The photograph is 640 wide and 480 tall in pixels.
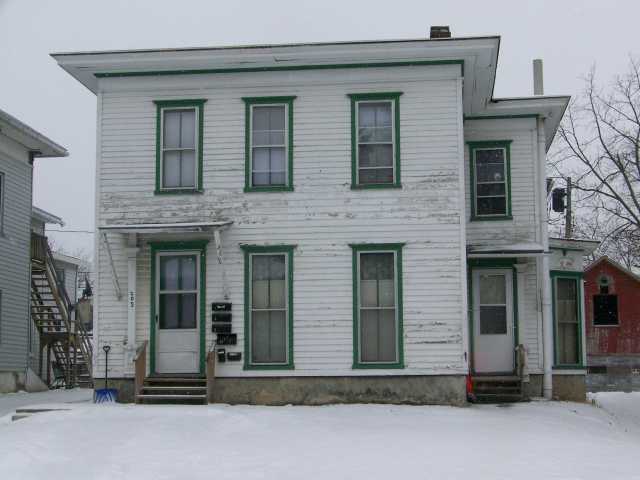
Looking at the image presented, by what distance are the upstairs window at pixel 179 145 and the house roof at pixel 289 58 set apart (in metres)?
0.69

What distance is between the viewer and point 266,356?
17.8 meters

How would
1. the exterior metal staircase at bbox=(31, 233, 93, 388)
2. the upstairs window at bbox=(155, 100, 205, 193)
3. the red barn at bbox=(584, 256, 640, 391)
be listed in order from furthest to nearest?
the red barn at bbox=(584, 256, 640, 391), the exterior metal staircase at bbox=(31, 233, 93, 388), the upstairs window at bbox=(155, 100, 205, 193)

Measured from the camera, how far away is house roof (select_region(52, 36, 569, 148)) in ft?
57.5

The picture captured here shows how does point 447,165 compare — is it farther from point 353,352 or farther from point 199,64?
point 199,64

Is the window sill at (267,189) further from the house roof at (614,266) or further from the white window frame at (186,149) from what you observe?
the house roof at (614,266)

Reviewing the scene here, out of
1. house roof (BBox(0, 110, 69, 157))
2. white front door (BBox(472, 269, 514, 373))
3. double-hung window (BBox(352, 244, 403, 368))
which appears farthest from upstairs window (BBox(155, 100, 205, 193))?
house roof (BBox(0, 110, 69, 157))

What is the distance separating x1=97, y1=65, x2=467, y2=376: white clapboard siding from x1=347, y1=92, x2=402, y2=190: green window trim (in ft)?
0.33

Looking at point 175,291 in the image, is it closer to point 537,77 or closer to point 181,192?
point 181,192

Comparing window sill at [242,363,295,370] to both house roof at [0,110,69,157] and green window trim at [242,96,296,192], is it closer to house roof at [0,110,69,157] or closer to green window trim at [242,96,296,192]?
green window trim at [242,96,296,192]

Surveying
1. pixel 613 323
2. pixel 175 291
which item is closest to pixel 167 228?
pixel 175 291

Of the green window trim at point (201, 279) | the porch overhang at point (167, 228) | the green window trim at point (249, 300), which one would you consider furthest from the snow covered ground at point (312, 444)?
the porch overhang at point (167, 228)

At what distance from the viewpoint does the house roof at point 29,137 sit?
2434 cm

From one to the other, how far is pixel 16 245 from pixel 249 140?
11025 mm

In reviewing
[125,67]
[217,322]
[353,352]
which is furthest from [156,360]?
[125,67]
